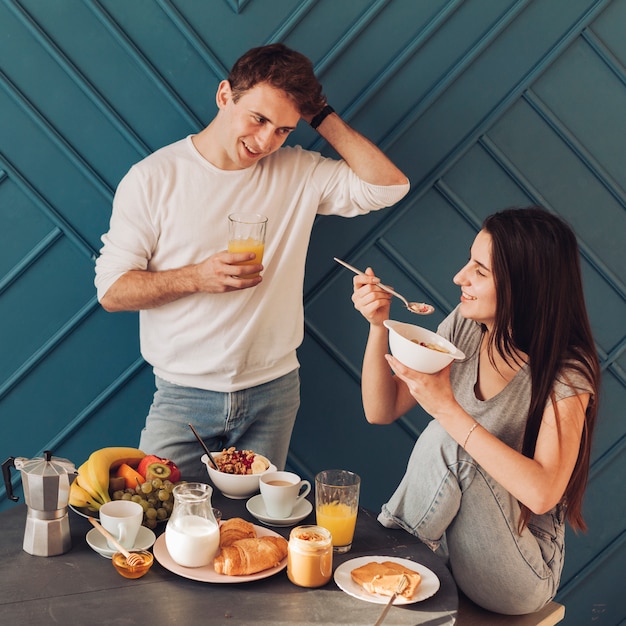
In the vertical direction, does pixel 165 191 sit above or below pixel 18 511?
above

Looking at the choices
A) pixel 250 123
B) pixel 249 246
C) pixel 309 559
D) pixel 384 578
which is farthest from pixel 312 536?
pixel 250 123

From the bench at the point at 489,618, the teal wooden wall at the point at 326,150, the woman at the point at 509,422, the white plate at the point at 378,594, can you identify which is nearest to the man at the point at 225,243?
the teal wooden wall at the point at 326,150

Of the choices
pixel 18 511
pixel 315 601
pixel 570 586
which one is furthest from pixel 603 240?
pixel 18 511

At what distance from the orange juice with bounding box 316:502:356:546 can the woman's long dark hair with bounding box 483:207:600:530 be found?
510mm

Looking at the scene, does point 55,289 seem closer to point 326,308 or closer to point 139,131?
point 139,131

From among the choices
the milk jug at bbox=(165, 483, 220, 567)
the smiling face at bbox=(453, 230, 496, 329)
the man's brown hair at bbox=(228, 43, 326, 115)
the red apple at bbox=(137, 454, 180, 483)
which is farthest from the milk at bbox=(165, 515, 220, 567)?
the man's brown hair at bbox=(228, 43, 326, 115)

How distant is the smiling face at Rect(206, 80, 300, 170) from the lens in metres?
2.12

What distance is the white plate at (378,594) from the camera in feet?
4.72

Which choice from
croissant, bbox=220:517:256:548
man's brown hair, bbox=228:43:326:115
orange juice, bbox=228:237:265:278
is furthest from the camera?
man's brown hair, bbox=228:43:326:115

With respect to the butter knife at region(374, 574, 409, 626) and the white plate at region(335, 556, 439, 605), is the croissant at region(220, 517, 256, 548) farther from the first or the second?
the butter knife at region(374, 574, 409, 626)

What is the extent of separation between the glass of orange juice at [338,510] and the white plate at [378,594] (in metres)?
0.05

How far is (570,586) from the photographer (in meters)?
2.83

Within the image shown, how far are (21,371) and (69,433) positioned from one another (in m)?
0.24

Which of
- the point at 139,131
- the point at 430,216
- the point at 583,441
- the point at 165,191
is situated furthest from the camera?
the point at 430,216
